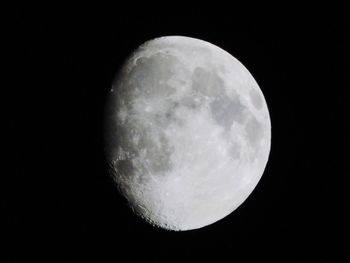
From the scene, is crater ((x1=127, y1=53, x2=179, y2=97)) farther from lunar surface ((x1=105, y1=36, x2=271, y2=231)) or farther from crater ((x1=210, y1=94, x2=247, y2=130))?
crater ((x1=210, y1=94, x2=247, y2=130))

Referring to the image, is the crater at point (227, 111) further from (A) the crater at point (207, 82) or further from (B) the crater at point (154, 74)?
(B) the crater at point (154, 74)

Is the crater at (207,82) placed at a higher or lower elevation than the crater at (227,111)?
higher

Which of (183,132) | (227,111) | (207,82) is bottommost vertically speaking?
(183,132)

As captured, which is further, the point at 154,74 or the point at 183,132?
the point at 154,74

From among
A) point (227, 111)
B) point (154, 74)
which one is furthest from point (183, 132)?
point (154, 74)

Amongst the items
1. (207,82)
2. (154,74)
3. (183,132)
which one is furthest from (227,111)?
(154,74)

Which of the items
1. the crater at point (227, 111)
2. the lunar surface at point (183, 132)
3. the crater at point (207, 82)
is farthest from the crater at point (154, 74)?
the crater at point (227, 111)

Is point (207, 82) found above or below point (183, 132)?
above

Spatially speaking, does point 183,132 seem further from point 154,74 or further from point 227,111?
point 154,74

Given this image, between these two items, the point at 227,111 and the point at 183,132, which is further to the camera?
the point at 227,111
